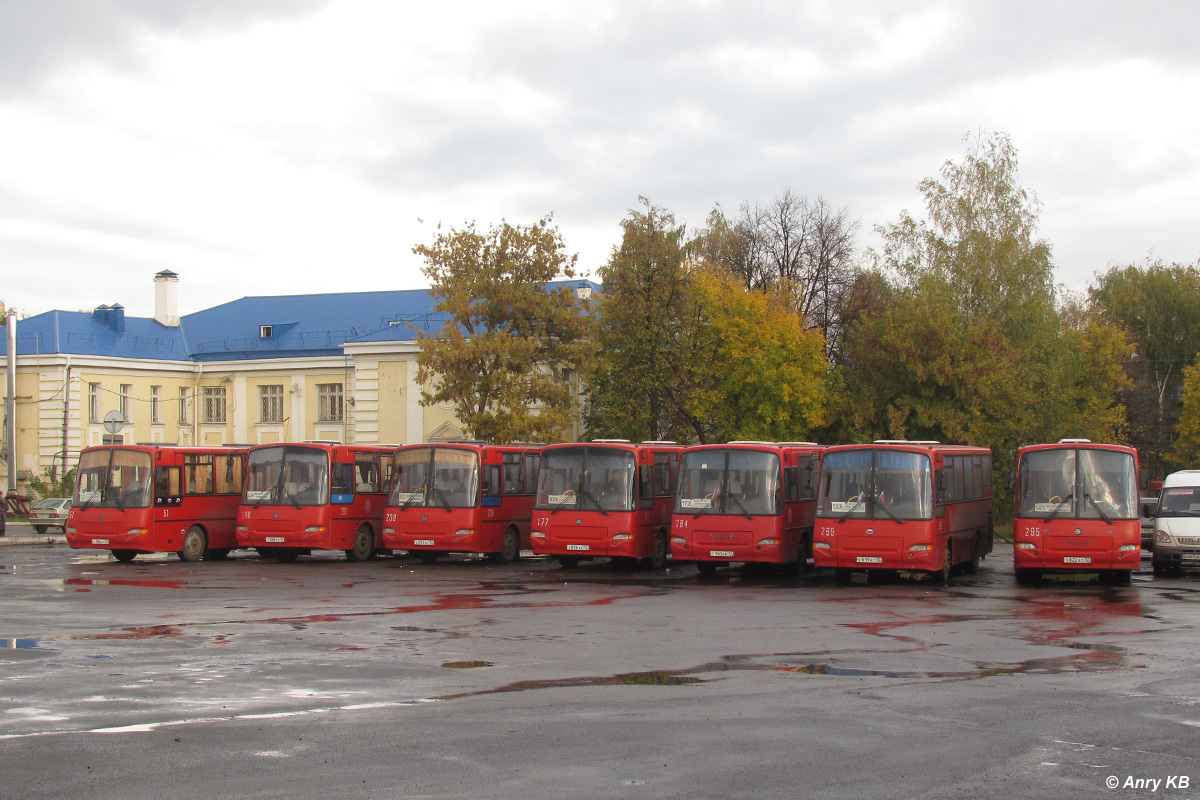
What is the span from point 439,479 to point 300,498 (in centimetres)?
339

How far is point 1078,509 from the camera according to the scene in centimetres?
2289

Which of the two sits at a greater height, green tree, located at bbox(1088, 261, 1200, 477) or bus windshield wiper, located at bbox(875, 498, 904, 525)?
green tree, located at bbox(1088, 261, 1200, 477)

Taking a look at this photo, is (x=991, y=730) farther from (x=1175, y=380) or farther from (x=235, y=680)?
(x=1175, y=380)

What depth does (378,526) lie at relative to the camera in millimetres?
31094

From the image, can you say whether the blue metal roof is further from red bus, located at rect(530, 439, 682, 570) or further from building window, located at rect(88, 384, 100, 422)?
red bus, located at rect(530, 439, 682, 570)

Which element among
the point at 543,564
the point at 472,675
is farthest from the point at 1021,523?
the point at 472,675

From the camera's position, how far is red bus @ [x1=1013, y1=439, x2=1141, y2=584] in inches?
886

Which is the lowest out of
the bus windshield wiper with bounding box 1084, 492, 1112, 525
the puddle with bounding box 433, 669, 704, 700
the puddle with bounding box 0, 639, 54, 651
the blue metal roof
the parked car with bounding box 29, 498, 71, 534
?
the puddle with bounding box 433, 669, 704, 700

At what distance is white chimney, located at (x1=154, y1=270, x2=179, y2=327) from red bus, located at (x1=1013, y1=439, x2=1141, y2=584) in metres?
50.7

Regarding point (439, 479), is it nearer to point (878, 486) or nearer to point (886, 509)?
point (878, 486)

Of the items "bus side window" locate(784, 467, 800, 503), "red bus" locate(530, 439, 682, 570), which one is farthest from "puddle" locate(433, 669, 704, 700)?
"red bus" locate(530, 439, 682, 570)

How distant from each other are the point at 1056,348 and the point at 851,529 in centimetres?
3346

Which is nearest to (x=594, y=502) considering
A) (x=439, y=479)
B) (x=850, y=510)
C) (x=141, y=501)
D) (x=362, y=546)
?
(x=439, y=479)

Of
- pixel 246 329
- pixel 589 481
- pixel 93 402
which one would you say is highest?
pixel 246 329
